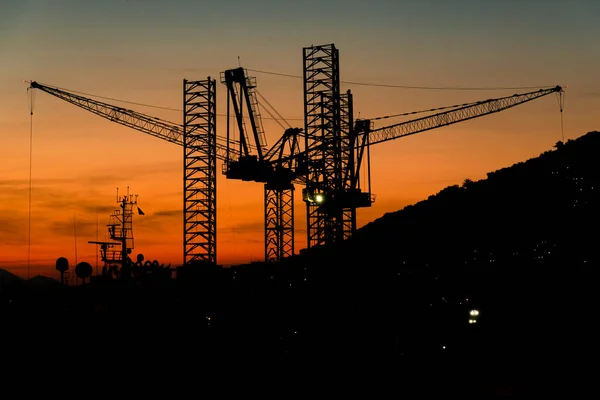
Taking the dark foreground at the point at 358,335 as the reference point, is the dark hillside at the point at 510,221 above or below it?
above

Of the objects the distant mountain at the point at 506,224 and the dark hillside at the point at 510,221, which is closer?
the distant mountain at the point at 506,224

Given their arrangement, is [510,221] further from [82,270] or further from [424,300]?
[82,270]

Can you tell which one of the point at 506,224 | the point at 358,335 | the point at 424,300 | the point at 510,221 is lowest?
the point at 358,335

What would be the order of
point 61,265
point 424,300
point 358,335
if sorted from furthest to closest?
point 61,265
point 424,300
point 358,335

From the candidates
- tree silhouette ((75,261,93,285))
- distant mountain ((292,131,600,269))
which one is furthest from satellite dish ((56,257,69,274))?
distant mountain ((292,131,600,269))

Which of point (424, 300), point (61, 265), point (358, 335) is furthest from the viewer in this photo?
point (61, 265)

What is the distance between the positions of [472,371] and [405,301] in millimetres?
13848

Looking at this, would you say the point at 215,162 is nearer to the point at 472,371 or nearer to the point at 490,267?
the point at 490,267

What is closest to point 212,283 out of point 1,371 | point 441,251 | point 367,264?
point 367,264

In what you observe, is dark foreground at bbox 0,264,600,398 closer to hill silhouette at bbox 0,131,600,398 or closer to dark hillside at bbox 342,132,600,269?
hill silhouette at bbox 0,131,600,398

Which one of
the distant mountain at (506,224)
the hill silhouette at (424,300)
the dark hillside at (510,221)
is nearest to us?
the hill silhouette at (424,300)

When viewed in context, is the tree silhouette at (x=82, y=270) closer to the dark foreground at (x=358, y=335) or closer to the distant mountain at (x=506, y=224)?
the dark foreground at (x=358, y=335)

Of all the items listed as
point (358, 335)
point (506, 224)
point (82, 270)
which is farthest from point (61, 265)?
point (506, 224)

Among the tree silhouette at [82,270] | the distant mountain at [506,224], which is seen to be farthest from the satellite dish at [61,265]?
the distant mountain at [506,224]
